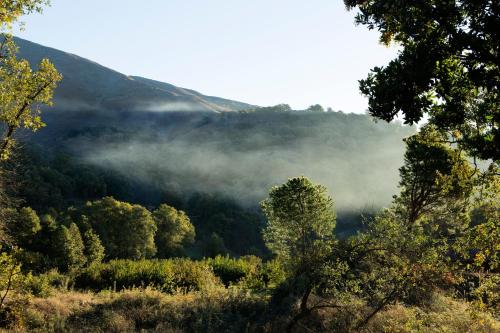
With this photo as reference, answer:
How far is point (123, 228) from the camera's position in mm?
57031

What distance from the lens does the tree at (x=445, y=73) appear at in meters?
7.34

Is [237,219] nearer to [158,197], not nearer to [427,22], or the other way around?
[158,197]

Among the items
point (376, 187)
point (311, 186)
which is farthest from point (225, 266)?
point (376, 187)

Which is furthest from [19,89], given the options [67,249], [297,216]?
[67,249]

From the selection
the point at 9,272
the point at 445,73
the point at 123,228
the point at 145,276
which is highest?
the point at 445,73

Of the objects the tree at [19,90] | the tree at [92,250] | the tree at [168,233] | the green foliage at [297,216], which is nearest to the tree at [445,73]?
the tree at [19,90]

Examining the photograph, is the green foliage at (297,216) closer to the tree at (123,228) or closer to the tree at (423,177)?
the tree at (423,177)

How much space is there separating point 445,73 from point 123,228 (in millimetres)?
54115

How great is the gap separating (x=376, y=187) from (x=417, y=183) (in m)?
134

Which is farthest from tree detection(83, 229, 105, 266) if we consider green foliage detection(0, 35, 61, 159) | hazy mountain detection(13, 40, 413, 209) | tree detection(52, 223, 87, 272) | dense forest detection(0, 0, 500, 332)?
hazy mountain detection(13, 40, 413, 209)

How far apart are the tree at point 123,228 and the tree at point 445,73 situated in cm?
5141

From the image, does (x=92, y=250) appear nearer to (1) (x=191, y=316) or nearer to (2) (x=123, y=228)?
(2) (x=123, y=228)

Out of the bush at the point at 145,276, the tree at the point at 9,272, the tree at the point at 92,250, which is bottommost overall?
the tree at the point at 92,250

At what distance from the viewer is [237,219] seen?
10956cm
